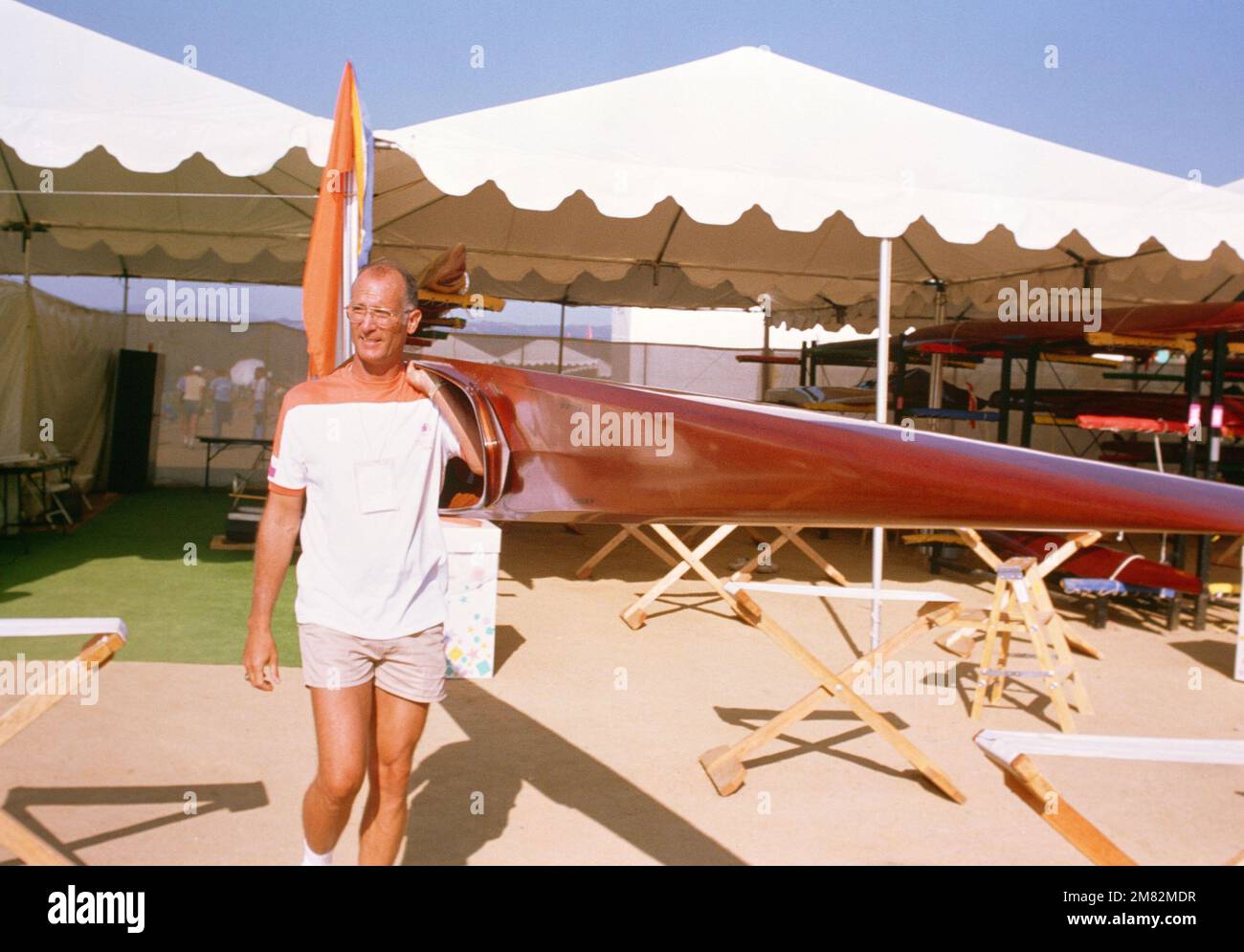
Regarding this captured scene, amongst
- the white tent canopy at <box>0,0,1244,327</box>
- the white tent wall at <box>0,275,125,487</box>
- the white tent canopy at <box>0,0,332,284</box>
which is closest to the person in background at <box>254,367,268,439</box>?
the white tent wall at <box>0,275,125,487</box>

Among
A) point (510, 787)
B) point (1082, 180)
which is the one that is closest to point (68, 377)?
point (510, 787)

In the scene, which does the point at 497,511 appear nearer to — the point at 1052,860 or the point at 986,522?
the point at 986,522

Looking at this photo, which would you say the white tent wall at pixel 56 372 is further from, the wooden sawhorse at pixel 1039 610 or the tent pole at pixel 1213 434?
the tent pole at pixel 1213 434

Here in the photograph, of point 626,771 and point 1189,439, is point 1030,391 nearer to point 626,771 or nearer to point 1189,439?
point 1189,439

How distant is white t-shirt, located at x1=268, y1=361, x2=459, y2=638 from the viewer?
235 centimetres

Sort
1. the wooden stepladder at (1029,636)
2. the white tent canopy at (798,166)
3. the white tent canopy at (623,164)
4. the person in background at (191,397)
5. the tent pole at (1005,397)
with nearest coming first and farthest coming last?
the wooden stepladder at (1029,636) → the white tent canopy at (623,164) → the white tent canopy at (798,166) → the tent pole at (1005,397) → the person in background at (191,397)

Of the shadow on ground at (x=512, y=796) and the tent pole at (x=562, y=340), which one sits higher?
the tent pole at (x=562, y=340)

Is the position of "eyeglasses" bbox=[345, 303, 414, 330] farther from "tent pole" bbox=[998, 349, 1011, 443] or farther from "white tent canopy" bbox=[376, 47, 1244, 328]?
"tent pole" bbox=[998, 349, 1011, 443]

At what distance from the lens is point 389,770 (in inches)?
96.3

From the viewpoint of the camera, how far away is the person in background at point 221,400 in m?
14.3

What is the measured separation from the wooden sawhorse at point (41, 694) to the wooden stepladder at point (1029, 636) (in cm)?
404

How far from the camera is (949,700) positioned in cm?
536

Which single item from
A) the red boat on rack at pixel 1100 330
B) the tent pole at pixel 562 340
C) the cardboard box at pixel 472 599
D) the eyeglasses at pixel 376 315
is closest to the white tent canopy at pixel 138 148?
the cardboard box at pixel 472 599

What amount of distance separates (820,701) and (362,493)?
2.47 meters
